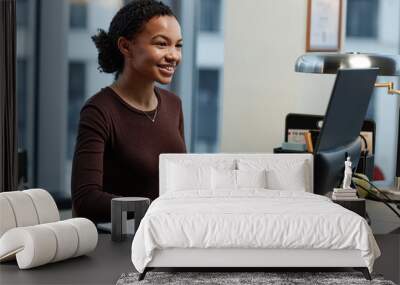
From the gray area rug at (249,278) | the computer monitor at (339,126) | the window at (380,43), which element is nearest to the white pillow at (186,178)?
the computer monitor at (339,126)

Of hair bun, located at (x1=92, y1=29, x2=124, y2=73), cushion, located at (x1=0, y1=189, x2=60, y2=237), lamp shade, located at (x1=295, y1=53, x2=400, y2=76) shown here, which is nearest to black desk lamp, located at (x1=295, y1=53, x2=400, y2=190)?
lamp shade, located at (x1=295, y1=53, x2=400, y2=76)

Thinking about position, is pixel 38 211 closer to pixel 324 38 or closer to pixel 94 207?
pixel 94 207

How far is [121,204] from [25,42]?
412 centimetres

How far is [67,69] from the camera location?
7.29 metres

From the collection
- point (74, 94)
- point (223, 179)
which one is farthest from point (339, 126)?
point (74, 94)

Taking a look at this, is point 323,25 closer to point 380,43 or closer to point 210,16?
point 380,43

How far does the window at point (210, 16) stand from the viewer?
7.76 metres

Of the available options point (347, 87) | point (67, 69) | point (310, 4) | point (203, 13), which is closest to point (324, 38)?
point (310, 4)

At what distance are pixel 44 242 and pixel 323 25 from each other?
4648 mm

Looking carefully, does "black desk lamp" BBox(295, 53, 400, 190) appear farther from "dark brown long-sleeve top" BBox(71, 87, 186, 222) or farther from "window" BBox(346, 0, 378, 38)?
"window" BBox(346, 0, 378, 38)

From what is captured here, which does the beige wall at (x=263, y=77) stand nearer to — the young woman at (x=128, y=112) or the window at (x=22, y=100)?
the window at (x=22, y=100)

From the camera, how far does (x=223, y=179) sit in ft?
12.1

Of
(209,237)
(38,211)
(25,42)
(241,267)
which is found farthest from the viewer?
(25,42)

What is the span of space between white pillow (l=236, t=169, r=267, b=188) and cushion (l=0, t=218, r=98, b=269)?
766 mm
